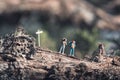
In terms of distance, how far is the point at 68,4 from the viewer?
1.73 metres

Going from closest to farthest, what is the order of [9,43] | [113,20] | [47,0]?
[47,0] → [113,20] → [9,43]

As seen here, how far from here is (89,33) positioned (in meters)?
1.91

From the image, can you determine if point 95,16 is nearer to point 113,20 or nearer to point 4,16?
point 113,20

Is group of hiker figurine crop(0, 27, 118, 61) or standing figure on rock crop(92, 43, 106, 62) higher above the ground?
group of hiker figurine crop(0, 27, 118, 61)

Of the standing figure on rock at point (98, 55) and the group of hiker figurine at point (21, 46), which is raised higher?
the group of hiker figurine at point (21, 46)

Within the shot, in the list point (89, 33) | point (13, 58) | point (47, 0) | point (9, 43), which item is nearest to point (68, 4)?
point (47, 0)

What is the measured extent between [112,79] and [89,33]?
1547 centimetres

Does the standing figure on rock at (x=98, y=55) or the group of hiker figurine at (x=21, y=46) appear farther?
the standing figure on rock at (x=98, y=55)

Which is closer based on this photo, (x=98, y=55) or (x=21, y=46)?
(x=21, y=46)

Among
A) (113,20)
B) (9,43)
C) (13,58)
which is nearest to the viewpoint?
(113,20)

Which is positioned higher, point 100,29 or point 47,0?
point 47,0

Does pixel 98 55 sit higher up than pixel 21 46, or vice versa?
pixel 21 46

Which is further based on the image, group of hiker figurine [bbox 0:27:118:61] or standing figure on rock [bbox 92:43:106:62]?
standing figure on rock [bbox 92:43:106:62]

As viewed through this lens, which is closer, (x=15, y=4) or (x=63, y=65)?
(x=15, y=4)
